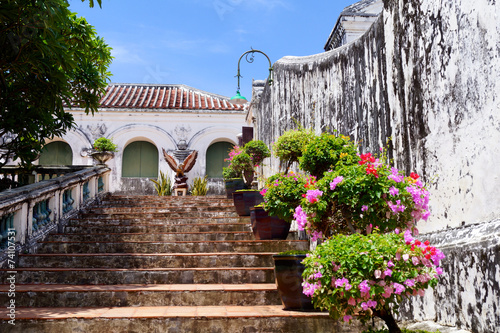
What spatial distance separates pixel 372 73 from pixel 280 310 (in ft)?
8.08

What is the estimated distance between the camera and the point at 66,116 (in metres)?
6.59

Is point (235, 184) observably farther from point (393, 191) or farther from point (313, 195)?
point (393, 191)

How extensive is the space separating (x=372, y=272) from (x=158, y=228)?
16.3 ft

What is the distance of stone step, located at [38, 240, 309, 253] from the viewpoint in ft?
20.6

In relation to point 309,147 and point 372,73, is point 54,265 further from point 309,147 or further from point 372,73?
point 372,73

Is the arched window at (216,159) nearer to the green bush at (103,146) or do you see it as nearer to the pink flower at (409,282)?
the green bush at (103,146)

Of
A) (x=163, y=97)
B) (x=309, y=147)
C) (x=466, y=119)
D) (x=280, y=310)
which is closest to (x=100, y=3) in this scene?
(x=309, y=147)

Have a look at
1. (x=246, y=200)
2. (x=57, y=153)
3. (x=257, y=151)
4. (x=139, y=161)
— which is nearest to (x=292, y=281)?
(x=246, y=200)

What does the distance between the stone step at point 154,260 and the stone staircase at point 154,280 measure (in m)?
0.01

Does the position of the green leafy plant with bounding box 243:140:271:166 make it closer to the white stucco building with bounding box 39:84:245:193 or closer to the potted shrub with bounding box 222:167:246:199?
the potted shrub with bounding box 222:167:246:199

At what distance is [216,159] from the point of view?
1677cm

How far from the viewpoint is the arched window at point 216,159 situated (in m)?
16.7

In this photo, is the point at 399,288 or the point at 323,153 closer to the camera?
the point at 399,288

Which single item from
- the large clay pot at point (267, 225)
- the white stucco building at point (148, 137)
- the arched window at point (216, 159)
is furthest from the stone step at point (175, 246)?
the arched window at point (216, 159)
